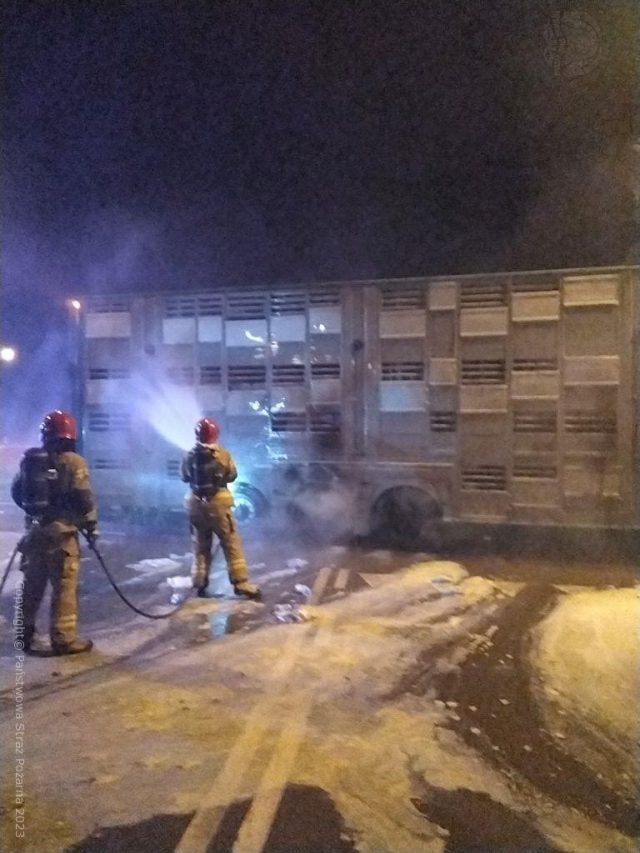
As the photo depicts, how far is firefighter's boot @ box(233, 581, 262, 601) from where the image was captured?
730 cm

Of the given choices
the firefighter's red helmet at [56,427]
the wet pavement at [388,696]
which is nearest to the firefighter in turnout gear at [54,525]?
the firefighter's red helmet at [56,427]

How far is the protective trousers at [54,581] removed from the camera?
18.8ft

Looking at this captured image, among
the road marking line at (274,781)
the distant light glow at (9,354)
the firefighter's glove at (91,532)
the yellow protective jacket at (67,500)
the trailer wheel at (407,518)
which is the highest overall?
the distant light glow at (9,354)

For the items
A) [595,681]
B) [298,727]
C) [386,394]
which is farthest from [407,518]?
[298,727]

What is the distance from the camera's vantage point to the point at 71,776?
3852 mm

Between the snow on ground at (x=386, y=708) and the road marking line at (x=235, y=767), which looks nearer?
the road marking line at (x=235, y=767)

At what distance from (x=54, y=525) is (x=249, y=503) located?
4.70 metres

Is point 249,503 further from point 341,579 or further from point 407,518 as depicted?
point 341,579

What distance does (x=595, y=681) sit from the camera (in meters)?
5.11

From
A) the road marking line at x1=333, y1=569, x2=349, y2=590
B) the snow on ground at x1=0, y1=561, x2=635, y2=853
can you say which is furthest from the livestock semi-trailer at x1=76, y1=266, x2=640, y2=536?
the snow on ground at x1=0, y1=561, x2=635, y2=853

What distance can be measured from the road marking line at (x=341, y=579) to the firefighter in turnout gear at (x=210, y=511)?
930 millimetres

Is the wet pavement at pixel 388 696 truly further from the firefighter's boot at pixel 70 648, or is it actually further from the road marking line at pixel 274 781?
A: the firefighter's boot at pixel 70 648

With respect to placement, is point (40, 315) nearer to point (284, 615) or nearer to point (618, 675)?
point (284, 615)

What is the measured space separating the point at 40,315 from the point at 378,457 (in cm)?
2757
